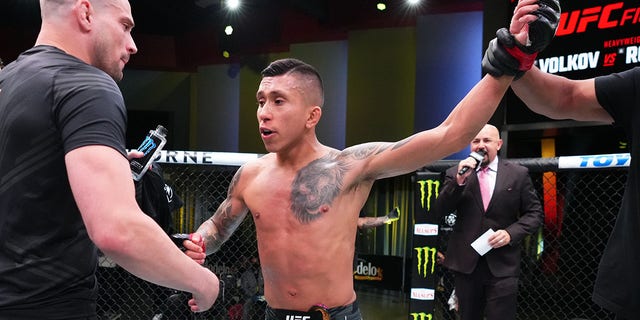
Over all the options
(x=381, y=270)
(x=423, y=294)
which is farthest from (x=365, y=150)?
(x=381, y=270)

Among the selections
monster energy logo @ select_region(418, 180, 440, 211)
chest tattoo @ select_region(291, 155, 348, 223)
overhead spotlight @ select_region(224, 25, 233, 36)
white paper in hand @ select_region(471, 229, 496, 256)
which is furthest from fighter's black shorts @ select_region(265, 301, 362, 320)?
overhead spotlight @ select_region(224, 25, 233, 36)

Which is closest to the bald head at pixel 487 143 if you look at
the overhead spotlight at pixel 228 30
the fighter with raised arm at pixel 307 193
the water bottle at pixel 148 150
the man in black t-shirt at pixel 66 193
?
the fighter with raised arm at pixel 307 193

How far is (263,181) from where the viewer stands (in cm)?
223

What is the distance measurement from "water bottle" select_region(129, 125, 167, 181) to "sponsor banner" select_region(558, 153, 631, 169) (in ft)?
6.53

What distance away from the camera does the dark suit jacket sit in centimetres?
A: 333

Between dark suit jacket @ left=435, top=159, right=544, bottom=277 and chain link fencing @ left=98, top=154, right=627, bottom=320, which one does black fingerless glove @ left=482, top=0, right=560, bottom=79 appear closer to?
chain link fencing @ left=98, top=154, right=627, bottom=320

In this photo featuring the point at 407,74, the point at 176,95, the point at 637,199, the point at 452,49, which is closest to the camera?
the point at 637,199

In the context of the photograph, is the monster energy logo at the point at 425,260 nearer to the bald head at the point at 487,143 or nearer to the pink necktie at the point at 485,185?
the pink necktie at the point at 485,185

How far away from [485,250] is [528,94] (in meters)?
1.77

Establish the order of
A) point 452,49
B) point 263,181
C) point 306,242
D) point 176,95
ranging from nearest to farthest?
1. point 306,242
2. point 263,181
3. point 452,49
4. point 176,95

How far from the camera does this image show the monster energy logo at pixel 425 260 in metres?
3.20

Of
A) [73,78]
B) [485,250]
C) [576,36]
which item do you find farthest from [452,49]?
[73,78]

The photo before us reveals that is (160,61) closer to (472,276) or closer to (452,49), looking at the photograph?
(452,49)

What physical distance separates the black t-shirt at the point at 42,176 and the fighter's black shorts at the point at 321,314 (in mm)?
935
